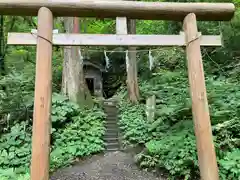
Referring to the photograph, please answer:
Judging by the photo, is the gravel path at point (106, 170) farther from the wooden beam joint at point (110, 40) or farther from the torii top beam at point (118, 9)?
the torii top beam at point (118, 9)

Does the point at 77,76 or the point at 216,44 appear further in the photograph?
the point at 77,76

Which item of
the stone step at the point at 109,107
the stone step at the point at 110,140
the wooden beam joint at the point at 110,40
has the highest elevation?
the wooden beam joint at the point at 110,40

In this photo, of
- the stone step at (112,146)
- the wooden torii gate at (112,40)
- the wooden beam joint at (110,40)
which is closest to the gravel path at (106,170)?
the stone step at (112,146)

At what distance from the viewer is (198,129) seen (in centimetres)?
427

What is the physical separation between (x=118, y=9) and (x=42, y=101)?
1.94 m

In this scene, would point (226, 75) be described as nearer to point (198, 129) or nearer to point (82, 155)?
point (82, 155)

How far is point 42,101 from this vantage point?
13.3ft

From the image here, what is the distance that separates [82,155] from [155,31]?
9.60 m

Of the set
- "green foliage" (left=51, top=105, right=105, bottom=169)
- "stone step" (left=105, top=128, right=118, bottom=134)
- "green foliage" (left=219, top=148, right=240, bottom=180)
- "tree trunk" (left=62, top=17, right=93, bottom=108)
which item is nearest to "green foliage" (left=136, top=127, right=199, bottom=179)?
"green foliage" (left=219, top=148, right=240, bottom=180)

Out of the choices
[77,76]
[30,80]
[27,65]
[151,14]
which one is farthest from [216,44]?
[27,65]

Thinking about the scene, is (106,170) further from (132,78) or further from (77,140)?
Answer: (132,78)

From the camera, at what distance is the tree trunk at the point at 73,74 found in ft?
32.2

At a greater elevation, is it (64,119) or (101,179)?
(64,119)

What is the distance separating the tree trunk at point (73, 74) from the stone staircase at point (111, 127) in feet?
3.28
